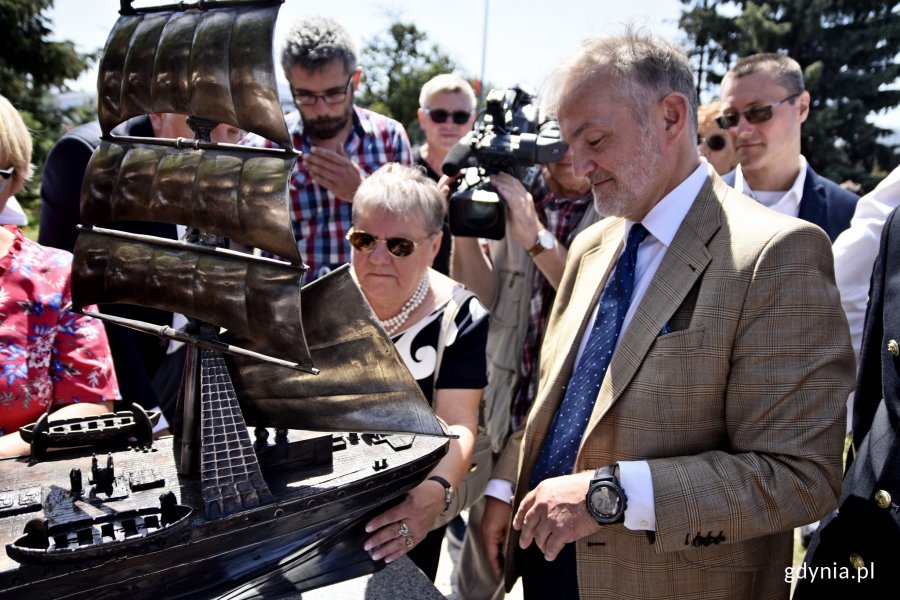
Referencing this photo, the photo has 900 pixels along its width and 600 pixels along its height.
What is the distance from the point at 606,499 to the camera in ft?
6.30

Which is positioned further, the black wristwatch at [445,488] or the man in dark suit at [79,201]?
the man in dark suit at [79,201]

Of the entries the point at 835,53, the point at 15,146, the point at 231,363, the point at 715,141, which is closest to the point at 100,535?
the point at 231,363

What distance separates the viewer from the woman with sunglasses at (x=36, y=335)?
227 centimetres

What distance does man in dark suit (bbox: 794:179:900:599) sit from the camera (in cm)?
200

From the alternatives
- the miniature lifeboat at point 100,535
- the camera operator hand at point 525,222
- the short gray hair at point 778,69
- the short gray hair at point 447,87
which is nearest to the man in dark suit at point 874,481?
the camera operator hand at point 525,222

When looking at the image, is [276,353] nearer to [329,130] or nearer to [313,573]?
[313,573]

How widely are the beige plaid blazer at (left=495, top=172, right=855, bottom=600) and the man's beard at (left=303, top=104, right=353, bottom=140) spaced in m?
2.10

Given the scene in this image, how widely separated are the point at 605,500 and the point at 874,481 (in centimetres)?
80

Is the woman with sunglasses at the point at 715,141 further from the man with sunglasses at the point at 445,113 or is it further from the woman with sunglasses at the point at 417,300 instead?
the woman with sunglasses at the point at 417,300

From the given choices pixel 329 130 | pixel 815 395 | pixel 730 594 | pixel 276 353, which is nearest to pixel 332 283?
pixel 276 353

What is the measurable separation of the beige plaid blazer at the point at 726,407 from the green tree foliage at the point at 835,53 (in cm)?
2038

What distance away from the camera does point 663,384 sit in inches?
77.4

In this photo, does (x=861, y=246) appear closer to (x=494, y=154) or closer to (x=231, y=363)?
(x=494, y=154)

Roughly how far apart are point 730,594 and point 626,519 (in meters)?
0.43
